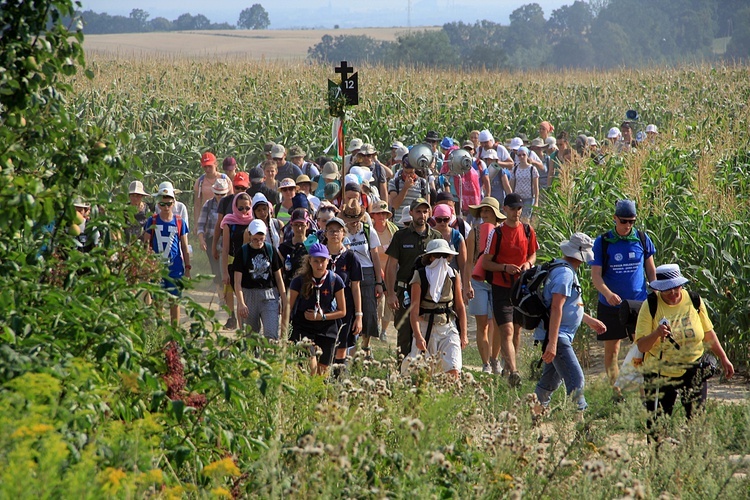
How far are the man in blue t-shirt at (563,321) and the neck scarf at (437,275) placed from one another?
84cm

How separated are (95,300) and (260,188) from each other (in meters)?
7.84

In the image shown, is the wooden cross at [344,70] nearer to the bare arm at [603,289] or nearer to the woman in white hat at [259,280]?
the woman in white hat at [259,280]

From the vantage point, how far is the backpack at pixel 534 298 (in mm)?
7621

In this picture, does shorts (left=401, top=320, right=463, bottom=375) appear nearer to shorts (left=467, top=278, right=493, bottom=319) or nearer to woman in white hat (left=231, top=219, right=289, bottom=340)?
shorts (left=467, top=278, right=493, bottom=319)

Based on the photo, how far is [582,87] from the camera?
30000 millimetres

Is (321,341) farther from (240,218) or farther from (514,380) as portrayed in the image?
(240,218)

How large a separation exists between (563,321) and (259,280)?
290 cm

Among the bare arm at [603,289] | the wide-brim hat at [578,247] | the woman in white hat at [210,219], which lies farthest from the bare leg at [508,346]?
the woman in white hat at [210,219]

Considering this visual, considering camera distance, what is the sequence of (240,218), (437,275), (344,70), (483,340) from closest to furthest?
1. (437,275)
2. (483,340)
3. (240,218)
4. (344,70)

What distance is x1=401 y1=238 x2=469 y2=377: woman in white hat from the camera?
8.03 m

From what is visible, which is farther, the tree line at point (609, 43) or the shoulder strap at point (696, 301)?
the tree line at point (609, 43)

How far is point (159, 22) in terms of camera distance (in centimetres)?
16025

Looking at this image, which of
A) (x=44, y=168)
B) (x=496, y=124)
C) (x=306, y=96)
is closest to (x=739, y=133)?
(x=496, y=124)

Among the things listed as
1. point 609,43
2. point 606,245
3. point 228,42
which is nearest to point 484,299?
point 606,245
